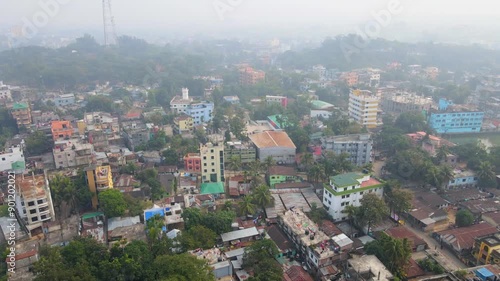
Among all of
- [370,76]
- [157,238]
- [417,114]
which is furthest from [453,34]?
[157,238]

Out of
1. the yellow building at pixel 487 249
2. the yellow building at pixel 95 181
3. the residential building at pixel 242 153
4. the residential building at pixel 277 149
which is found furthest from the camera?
the residential building at pixel 277 149

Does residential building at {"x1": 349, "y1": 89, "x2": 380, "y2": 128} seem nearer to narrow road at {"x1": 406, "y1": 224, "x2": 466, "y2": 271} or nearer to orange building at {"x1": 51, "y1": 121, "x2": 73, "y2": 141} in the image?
narrow road at {"x1": 406, "y1": 224, "x2": 466, "y2": 271}

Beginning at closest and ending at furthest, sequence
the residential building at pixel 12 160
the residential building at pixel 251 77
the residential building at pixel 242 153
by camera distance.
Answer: the residential building at pixel 12 160, the residential building at pixel 242 153, the residential building at pixel 251 77

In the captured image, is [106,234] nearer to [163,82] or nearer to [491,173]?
[491,173]

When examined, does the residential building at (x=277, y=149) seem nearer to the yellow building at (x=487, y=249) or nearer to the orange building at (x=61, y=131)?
the yellow building at (x=487, y=249)

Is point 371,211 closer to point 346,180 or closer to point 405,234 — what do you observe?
point 405,234

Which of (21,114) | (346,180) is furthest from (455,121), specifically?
(21,114)

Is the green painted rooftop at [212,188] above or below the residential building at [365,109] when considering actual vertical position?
below

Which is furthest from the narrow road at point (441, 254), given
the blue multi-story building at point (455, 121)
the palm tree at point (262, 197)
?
the blue multi-story building at point (455, 121)
